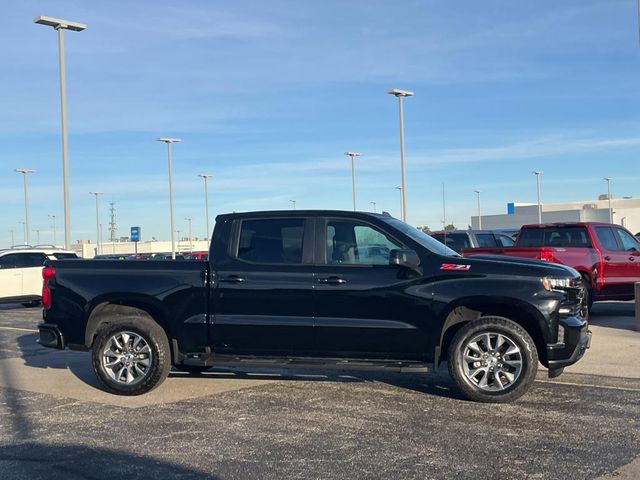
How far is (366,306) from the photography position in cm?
785

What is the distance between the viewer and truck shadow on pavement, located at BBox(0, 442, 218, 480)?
5.51 m

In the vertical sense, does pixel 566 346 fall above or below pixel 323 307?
below

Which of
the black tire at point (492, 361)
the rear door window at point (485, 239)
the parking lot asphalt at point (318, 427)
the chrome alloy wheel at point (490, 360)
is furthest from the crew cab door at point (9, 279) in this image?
the chrome alloy wheel at point (490, 360)

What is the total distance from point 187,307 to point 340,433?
2.56m

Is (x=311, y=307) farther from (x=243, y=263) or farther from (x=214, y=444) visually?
(x=214, y=444)

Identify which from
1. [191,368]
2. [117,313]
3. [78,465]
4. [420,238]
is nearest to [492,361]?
[420,238]

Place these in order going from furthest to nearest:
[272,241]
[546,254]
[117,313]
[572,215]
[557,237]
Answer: [572,215] < [557,237] < [546,254] < [117,313] < [272,241]

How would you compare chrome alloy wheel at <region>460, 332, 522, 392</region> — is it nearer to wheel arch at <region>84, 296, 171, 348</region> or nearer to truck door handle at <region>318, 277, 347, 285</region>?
truck door handle at <region>318, 277, 347, 285</region>

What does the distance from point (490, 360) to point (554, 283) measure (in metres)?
1.00

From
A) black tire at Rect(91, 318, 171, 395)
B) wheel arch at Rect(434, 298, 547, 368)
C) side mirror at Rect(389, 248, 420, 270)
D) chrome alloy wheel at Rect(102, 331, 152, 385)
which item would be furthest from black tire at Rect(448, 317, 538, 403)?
chrome alloy wheel at Rect(102, 331, 152, 385)

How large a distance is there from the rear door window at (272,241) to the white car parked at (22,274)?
13793 millimetres

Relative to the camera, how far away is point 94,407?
789cm

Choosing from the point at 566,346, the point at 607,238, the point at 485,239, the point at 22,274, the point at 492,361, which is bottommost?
the point at 492,361

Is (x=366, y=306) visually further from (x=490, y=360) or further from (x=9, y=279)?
(x=9, y=279)
